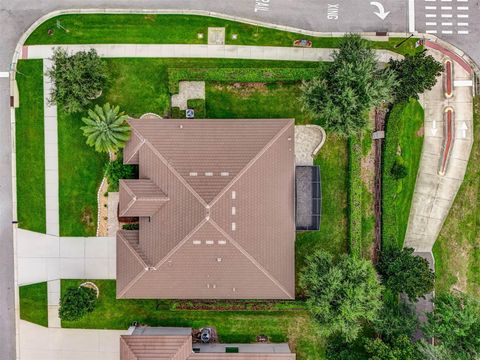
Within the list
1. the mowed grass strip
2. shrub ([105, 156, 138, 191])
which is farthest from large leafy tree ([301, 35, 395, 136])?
the mowed grass strip

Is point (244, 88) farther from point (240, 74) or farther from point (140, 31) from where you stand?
point (140, 31)

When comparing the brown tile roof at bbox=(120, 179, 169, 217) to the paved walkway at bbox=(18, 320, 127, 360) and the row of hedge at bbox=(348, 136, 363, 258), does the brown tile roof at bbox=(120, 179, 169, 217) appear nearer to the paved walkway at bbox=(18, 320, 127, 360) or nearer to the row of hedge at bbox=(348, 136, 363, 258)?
the paved walkway at bbox=(18, 320, 127, 360)

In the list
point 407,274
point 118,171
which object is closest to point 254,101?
point 118,171

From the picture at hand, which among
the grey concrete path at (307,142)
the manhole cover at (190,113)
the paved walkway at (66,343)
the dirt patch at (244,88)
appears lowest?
the paved walkway at (66,343)

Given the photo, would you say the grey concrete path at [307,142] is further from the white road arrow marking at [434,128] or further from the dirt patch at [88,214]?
the dirt patch at [88,214]

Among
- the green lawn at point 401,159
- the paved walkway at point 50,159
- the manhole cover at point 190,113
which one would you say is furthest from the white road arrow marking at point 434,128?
the paved walkway at point 50,159

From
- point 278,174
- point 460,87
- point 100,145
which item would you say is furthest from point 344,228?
point 100,145
